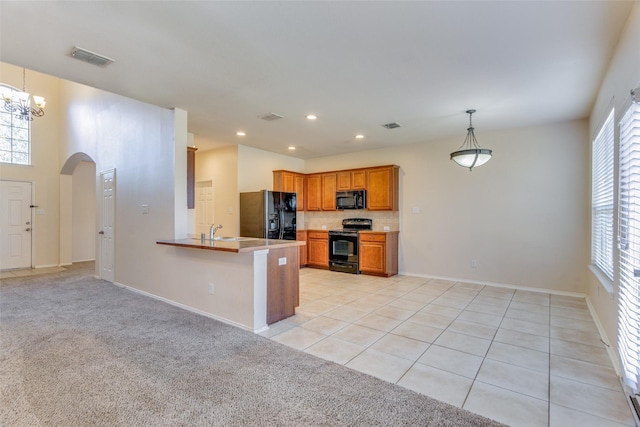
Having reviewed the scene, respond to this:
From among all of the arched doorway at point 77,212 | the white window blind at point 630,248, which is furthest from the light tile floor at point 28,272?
the white window blind at point 630,248

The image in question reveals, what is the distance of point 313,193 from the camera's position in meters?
7.22

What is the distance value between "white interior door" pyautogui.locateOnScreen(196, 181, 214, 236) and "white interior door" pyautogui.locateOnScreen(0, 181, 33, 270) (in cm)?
364

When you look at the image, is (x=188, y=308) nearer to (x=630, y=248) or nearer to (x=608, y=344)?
(x=630, y=248)

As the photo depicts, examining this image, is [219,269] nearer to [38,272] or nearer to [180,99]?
[180,99]

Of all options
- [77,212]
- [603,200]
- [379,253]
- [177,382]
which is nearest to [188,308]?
[177,382]

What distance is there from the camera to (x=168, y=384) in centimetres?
214

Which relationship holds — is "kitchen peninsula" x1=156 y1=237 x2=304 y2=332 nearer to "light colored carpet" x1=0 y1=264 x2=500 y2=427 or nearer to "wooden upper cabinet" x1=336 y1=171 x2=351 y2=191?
"light colored carpet" x1=0 y1=264 x2=500 y2=427

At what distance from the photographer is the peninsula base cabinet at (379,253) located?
5.85 meters

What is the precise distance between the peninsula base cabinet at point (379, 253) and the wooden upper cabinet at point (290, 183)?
1.91 metres

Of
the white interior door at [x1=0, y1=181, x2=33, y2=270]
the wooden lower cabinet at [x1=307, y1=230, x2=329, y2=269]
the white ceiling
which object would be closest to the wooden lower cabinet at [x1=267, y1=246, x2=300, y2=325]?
the white ceiling

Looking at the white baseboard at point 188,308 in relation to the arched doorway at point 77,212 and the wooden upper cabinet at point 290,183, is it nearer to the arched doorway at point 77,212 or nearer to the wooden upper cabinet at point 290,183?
the wooden upper cabinet at point 290,183

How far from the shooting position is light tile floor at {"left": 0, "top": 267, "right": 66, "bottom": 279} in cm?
593

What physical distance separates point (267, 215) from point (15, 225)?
5.71 metres

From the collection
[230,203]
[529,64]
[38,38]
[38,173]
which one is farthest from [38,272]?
[529,64]
